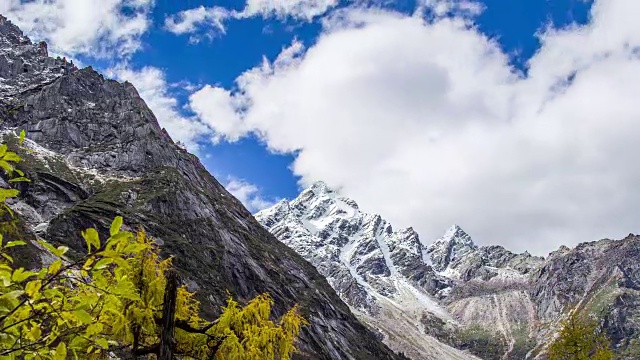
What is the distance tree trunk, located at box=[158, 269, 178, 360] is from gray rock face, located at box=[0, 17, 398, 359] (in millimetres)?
99130

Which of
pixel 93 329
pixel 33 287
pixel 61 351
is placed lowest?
pixel 61 351

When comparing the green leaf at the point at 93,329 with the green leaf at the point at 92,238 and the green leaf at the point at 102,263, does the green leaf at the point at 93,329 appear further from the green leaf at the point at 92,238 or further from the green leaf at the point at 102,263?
the green leaf at the point at 92,238

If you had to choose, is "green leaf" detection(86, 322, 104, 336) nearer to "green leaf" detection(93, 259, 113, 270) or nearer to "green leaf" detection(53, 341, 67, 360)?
"green leaf" detection(53, 341, 67, 360)

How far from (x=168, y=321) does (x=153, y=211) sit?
488 feet

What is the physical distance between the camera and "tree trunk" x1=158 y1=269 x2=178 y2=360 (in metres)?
10.2

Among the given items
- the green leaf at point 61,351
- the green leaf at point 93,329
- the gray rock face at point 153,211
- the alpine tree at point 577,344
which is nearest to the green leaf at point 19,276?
the green leaf at point 61,351

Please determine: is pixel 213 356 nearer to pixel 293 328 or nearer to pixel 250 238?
pixel 293 328

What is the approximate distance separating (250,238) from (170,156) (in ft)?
153

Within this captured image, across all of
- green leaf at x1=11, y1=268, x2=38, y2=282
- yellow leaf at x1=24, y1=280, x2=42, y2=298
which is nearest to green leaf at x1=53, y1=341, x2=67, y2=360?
yellow leaf at x1=24, y1=280, x2=42, y2=298

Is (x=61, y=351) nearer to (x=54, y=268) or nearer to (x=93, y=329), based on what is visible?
(x=93, y=329)

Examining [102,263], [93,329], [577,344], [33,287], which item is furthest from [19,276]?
[577,344]

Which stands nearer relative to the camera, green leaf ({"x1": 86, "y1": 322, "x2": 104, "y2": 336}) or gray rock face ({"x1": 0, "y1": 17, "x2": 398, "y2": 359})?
green leaf ({"x1": 86, "y1": 322, "x2": 104, "y2": 336})

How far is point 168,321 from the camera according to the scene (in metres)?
10.6

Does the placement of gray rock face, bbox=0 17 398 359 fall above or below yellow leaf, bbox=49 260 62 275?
above
